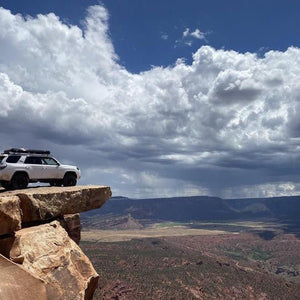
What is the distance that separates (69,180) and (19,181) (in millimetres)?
4527

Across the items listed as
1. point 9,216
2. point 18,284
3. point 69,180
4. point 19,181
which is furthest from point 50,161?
point 18,284

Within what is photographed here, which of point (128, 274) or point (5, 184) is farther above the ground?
point (5, 184)

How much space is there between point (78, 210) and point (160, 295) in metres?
110

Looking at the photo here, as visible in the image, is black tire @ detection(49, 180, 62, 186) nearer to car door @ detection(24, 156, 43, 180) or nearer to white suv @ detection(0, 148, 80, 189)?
white suv @ detection(0, 148, 80, 189)

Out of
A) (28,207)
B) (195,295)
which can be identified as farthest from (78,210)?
(195,295)

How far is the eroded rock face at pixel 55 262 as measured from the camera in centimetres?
1562

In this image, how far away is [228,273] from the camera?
180000 millimetres

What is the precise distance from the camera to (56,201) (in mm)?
23094

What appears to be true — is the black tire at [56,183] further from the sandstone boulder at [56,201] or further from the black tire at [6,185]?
the sandstone boulder at [56,201]

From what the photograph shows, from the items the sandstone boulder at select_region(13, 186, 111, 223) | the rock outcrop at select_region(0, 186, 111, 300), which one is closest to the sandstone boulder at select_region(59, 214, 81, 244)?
the sandstone boulder at select_region(13, 186, 111, 223)

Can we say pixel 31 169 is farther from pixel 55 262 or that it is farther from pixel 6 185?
pixel 55 262

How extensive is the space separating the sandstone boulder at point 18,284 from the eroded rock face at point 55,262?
1.92ft

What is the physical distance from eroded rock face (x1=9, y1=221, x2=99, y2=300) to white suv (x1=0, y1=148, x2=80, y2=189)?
7.08 metres

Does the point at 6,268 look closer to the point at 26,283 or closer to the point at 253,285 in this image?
the point at 26,283
